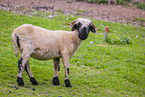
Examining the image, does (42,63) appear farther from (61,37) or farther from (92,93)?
(92,93)

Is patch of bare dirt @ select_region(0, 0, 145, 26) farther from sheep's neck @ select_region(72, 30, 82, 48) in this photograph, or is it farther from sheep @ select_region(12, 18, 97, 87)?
sheep @ select_region(12, 18, 97, 87)

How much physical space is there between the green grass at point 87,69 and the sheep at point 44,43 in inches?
24.9

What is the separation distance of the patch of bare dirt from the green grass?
14.1 feet

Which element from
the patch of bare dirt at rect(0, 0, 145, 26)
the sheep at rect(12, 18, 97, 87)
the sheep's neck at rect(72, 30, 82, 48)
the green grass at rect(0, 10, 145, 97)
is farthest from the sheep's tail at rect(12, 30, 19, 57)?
the patch of bare dirt at rect(0, 0, 145, 26)

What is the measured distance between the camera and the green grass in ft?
23.2

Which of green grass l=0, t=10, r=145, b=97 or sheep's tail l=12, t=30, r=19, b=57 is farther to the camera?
green grass l=0, t=10, r=145, b=97

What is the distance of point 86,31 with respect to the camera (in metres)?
7.24

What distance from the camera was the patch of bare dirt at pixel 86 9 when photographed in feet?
68.1

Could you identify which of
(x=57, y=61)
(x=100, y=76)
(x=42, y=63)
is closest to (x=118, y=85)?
(x=100, y=76)

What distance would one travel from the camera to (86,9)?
22984mm

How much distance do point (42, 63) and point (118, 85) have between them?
396cm

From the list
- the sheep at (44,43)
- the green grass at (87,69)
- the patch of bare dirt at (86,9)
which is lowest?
the green grass at (87,69)

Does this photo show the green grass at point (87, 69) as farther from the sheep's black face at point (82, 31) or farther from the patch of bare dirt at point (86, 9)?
the patch of bare dirt at point (86, 9)

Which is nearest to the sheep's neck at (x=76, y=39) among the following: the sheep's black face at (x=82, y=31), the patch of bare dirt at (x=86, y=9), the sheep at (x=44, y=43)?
the sheep at (x=44, y=43)
